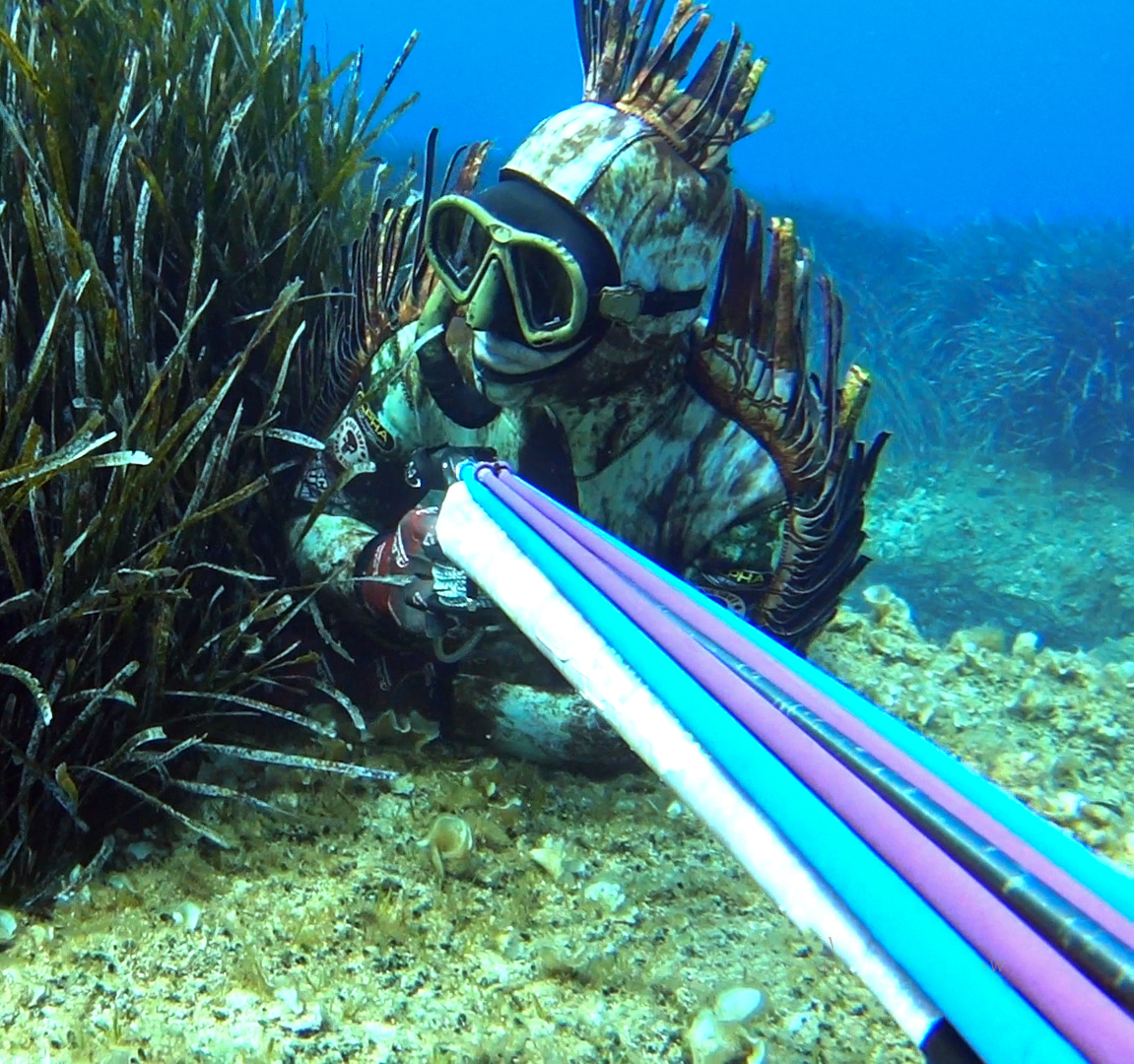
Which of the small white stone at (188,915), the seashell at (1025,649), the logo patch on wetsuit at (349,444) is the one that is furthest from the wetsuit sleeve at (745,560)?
the seashell at (1025,649)

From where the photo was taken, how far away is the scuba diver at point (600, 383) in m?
2.13

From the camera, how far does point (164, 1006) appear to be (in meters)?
1.43

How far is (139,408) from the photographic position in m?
1.87

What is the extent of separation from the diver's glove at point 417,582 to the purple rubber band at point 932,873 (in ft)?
3.56

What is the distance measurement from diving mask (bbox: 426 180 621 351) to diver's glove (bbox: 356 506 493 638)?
571 mm

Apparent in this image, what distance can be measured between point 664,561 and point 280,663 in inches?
44.8

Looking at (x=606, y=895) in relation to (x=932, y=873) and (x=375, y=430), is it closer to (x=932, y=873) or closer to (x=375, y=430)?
(x=932, y=873)

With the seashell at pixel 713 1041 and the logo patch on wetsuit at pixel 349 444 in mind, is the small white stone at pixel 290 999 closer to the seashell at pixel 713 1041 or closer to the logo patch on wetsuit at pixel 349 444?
the seashell at pixel 713 1041

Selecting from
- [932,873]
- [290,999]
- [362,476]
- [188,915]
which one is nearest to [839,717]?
[932,873]

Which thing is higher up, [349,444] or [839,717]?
[839,717]

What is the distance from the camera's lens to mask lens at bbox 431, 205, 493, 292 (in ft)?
7.34

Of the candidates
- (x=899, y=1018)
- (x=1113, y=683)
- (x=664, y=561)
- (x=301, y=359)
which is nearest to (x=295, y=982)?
(x=899, y=1018)

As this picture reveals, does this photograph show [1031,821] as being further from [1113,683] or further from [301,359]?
[1113,683]

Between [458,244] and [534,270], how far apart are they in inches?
15.8
